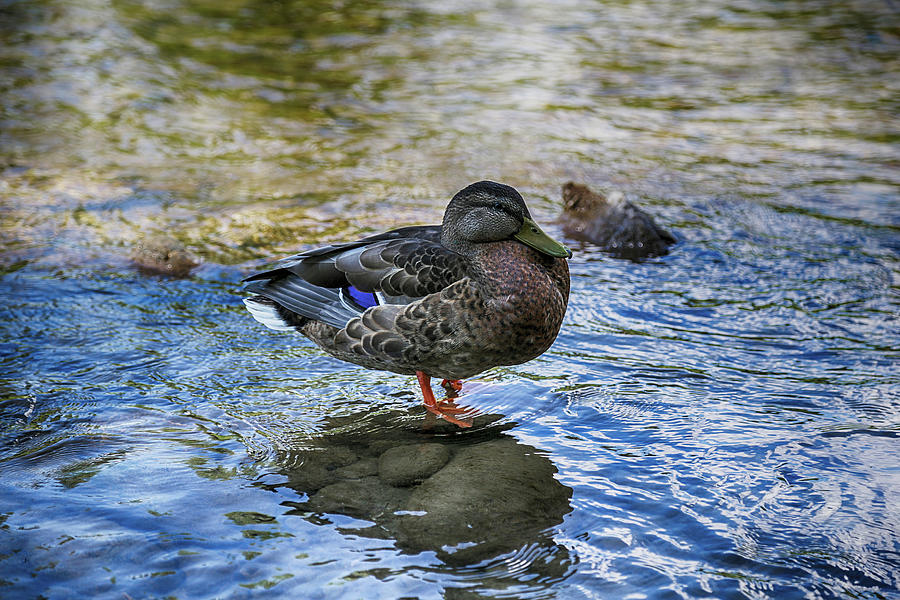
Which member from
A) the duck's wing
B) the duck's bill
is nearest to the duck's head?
the duck's bill

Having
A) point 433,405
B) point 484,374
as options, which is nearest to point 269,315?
point 433,405

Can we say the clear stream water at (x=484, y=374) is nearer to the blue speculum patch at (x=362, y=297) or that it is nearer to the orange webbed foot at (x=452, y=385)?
the orange webbed foot at (x=452, y=385)

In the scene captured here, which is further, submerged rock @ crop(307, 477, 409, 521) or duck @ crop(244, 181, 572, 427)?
duck @ crop(244, 181, 572, 427)

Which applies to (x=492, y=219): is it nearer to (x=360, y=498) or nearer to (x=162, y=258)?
(x=360, y=498)

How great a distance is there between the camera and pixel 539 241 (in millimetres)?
5125

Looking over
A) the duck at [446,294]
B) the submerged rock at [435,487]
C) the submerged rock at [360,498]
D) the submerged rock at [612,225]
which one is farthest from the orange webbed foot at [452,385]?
the submerged rock at [612,225]

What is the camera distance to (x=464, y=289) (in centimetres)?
491

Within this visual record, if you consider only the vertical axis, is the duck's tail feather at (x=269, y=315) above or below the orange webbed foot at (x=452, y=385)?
above

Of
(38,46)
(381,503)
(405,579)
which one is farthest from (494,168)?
(38,46)

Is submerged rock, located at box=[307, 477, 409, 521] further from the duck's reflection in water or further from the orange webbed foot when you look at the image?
the orange webbed foot

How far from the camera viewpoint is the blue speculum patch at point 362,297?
17.0 ft

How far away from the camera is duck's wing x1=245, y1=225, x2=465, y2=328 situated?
5.04 m

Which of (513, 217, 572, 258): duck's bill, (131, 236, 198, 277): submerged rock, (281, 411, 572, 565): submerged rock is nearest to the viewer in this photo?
(281, 411, 572, 565): submerged rock

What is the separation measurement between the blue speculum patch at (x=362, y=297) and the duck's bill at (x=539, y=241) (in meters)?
0.89
